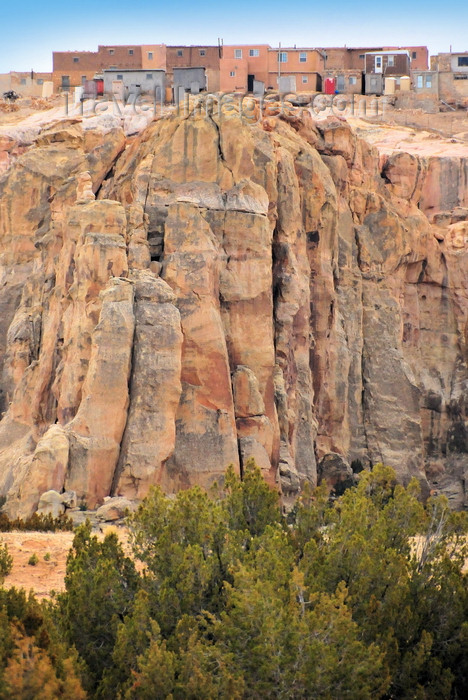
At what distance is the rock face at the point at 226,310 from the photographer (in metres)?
43.1

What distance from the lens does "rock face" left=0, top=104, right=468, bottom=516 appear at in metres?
43.1

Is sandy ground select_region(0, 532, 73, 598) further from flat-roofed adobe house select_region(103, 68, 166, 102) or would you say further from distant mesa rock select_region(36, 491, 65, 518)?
flat-roofed adobe house select_region(103, 68, 166, 102)

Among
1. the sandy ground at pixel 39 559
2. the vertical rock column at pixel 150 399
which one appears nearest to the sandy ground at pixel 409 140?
the vertical rock column at pixel 150 399

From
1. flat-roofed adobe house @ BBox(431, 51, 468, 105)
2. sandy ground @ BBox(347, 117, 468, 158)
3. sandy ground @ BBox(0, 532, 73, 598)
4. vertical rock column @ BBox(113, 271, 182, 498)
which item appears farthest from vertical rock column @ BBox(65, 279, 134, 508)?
flat-roofed adobe house @ BBox(431, 51, 468, 105)

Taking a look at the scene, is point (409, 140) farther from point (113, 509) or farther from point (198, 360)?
point (113, 509)

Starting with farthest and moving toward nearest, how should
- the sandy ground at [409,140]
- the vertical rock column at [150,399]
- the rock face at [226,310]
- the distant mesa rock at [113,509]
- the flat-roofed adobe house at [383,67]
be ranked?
the flat-roofed adobe house at [383,67] < the sandy ground at [409,140] < the rock face at [226,310] < the vertical rock column at [150,399] < the distant mesa rock at [113,509]

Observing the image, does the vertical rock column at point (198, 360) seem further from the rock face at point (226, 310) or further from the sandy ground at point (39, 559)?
the sandy ground at point (39, 559)

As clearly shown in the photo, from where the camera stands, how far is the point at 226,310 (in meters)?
48.5

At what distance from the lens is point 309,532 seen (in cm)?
2664

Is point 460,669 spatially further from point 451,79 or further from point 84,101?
point 451,79

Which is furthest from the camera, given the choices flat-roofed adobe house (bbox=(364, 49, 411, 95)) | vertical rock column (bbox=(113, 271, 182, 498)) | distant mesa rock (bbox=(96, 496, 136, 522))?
flat-roofed adobe house (bbox=(364, 49, 411, 95))

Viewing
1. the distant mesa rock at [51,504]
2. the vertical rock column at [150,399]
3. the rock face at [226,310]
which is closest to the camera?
the distant mesa rock at [51,504]

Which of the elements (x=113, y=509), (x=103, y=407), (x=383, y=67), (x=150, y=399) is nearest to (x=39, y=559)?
(x=113, y=509)

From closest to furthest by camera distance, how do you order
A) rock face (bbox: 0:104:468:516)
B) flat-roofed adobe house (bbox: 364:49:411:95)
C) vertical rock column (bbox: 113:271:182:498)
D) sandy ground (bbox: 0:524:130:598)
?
1. sandy ground (bbox: 0:524:130:598)
2. vertical rock column (bbox: 113:271:182:498)
3. rock face (bbox: 0:104:468:516)
4. flat-roofed adobe house (bbox: 364:49:411:95)
